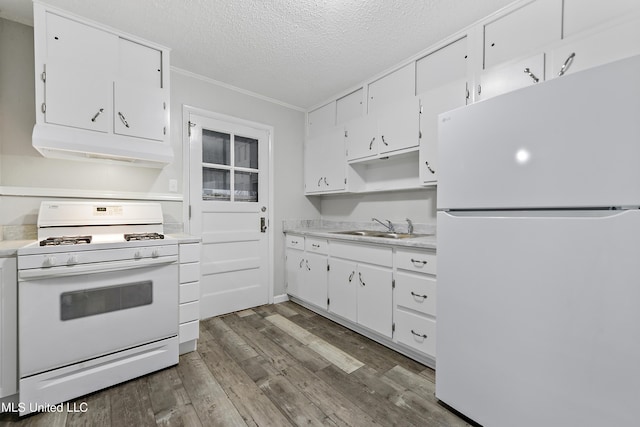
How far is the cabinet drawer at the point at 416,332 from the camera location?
6.14 ft

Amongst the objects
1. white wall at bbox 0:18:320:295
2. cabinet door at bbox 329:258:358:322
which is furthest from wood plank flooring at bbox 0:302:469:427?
white wall at bbox 0:18:320:295

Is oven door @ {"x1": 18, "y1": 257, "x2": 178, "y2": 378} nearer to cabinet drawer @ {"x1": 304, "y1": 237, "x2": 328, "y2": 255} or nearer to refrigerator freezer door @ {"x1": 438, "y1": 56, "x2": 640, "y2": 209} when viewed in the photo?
cabinet drawer @ {"x1": 304, "y1": 237, "x2": 328, "y2": 255}

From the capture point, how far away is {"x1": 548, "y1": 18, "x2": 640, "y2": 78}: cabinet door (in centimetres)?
137

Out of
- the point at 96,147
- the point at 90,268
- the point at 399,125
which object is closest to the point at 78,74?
the point at 96,147

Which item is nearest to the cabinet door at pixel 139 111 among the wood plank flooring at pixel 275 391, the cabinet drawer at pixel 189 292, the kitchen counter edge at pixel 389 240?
the cabinet drawer at pixel 189 292

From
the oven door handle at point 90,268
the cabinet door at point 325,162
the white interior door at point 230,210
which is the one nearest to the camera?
the oven door handle at point 90,268

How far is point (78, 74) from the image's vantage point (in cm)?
184

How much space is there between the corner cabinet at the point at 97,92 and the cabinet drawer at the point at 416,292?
6.75 ft

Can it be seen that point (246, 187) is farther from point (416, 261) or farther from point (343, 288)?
point (416, 261)

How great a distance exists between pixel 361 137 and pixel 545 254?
1948 millimetres

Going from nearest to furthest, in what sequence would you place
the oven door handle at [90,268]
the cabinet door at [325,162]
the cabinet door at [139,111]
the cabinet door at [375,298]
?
the oven door handle at [90,268]
the cabinet door at [139,111]
the cabinet door at [375,298]
the cabinet door at [325,162]

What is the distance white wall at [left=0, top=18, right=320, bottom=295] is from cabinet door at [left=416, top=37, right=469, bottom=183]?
1.79 m

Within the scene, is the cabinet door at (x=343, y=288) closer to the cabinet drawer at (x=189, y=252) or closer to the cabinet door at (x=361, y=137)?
the cabinet door at (x=361, y=137)

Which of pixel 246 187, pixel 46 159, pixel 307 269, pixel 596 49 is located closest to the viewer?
pixel 596 49
